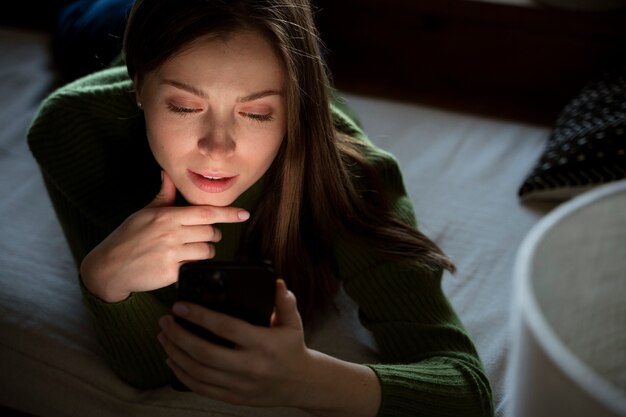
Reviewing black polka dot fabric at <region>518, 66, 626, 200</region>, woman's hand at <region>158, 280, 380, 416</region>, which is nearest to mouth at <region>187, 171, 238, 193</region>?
woman's hand at <region>158, 280, 380, 416</region>

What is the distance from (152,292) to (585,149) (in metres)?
0.80

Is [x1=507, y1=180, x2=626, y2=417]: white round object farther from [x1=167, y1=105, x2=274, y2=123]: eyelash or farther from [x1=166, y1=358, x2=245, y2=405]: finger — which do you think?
[x1=167, y1=105, x2=274, y2=123]: eyelash

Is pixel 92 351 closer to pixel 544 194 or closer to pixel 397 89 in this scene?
pixel 544 194

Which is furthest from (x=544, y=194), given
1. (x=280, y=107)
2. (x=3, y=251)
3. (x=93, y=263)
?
(x=3, y=251)

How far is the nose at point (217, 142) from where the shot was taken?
2.85 feet

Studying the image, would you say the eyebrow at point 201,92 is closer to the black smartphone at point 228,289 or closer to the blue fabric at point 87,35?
the black smartphone at point 228,289

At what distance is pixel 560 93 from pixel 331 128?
1.01m

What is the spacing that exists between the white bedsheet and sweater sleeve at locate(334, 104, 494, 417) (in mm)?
64

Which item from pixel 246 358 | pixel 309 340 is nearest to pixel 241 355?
pixel 246 358

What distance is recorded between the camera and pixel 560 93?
182cm

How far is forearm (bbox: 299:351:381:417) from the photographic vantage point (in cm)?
80

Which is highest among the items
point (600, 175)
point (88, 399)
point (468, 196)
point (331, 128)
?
point (331, 128)

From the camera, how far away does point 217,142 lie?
34.2 inches

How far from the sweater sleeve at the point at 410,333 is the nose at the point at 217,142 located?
0.29 m
